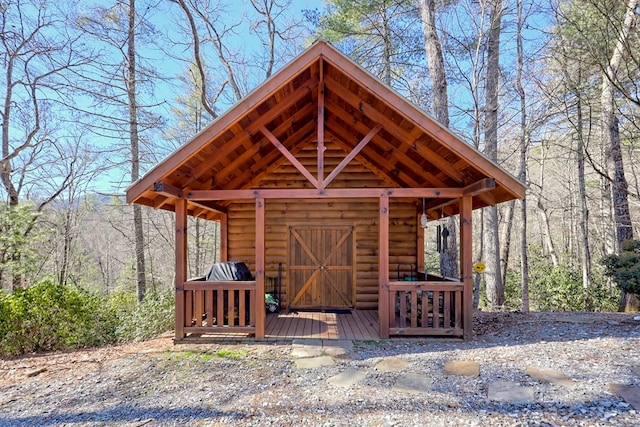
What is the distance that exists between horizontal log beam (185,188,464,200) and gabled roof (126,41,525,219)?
0.62ft

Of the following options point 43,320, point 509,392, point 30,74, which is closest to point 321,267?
point 509,392

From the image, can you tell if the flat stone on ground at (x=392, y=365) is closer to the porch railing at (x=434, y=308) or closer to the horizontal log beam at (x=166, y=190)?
the porch railing at (x=434, y=308)

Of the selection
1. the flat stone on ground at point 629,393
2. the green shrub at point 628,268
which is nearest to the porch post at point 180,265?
the flat stone on ground at point 629,393

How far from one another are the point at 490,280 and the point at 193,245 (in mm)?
13117

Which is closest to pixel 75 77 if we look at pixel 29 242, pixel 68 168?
pixel 68 168

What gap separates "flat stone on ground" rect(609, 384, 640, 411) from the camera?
2627 mm

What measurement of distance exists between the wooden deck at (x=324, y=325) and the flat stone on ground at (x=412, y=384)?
52.9 inches

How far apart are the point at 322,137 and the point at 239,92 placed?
9606mm

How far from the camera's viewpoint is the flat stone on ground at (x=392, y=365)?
3.62 meters

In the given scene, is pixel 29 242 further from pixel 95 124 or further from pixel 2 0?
pixel 2 0

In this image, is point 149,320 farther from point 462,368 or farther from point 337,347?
point 462,368

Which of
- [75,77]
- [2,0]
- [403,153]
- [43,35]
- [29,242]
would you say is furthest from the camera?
[75,77]

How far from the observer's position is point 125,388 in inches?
133

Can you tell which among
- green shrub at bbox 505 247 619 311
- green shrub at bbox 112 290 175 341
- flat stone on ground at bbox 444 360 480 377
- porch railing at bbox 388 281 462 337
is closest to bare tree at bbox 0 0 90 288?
green shrub at bbox 112 290 175 341
